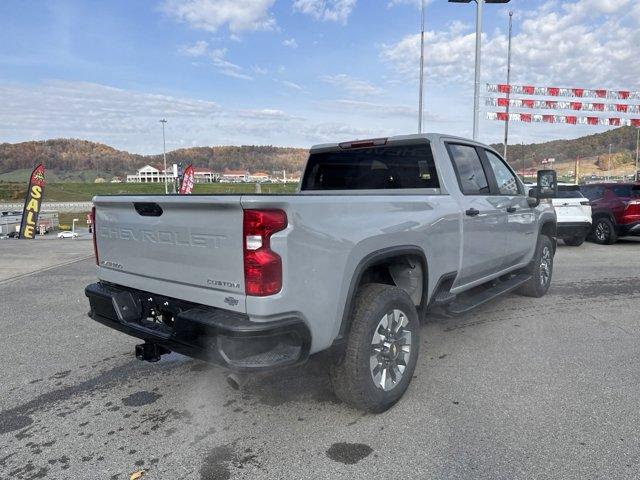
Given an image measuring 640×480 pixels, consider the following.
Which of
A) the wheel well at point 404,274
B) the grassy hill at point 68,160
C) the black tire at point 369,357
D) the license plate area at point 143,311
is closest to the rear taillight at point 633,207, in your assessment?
the wheel well at point 404,274

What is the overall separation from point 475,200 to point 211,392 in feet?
9.04

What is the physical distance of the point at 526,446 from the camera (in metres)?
2.81

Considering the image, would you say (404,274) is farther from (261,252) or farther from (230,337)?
(230,337)

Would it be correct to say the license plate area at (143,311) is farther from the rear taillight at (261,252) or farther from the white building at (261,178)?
the white building at (261,178)

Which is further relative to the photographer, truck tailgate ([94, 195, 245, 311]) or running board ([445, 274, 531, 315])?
running board ([445, 274, 531, 315])

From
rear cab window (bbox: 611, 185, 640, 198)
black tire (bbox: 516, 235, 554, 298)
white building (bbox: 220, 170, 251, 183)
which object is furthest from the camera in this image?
white building (bbox: 220, 170, 251, 183)

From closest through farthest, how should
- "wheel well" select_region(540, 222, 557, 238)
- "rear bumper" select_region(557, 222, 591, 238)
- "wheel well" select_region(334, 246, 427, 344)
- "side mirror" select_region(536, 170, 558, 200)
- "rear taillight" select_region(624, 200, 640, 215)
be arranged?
1. "wheel well" select_region(334, 246, 427, 344)
2. "side mirror" select_region(536, 170, 558, 200)
3. "wheel well" select_region(540, 222, 557, 238)
4. "rear bumper" select_region(557, 222, 591, 238)
5. "rear taillight" select_region(624, 200, 640, 215)

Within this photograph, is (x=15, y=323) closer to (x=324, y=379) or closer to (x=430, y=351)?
(x=324, y=379)

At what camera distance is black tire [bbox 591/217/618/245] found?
38.5 ft

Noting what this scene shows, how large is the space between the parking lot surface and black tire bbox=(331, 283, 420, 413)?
0.51 feet

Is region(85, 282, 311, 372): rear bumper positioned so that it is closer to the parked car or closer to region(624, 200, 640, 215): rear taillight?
the parked car

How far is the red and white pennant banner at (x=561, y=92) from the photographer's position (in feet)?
70.5

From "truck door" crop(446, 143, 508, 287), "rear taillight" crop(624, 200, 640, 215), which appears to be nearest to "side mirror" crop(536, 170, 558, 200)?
"truck door" crop(446, 143, 508, 287)

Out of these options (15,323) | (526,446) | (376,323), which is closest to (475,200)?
(376,323)
